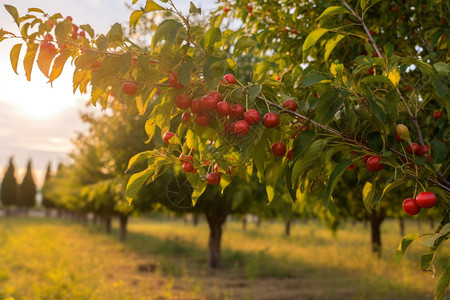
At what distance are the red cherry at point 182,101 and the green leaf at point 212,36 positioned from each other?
0.27 m

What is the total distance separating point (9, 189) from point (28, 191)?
3.37m

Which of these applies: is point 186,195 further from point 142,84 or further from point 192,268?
point 192,268

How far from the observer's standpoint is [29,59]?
Answer: 1692mm

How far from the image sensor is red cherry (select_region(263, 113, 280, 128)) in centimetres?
152

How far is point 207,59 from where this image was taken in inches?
60.1

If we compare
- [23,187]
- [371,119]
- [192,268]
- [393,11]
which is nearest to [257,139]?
[371,119]

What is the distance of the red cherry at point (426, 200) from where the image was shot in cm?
161

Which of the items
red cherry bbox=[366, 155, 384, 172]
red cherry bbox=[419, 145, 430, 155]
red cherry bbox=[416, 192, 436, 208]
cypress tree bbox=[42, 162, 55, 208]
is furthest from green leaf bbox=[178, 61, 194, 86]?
cypress tree bbox=[42, 162, 55, 208]

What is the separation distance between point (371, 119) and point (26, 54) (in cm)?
167

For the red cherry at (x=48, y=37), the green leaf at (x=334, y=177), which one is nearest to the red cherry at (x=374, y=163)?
the green leaf at (x=334, y=177)

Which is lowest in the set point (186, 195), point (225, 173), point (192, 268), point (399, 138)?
point (192, 268)

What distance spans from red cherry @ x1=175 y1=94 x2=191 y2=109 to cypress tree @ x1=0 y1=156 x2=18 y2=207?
74.7 metres

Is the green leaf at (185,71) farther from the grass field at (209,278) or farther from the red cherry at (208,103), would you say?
the grass field at (209,278)

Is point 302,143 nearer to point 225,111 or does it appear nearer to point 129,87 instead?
point 225,111
